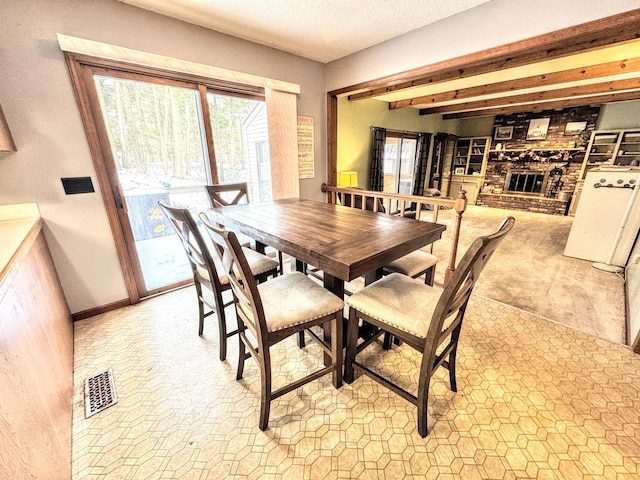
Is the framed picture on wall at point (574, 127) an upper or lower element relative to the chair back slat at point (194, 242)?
upper

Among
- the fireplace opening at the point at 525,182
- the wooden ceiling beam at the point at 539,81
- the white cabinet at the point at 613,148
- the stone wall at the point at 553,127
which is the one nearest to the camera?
the wooden ceiling beam at the point at 539,81

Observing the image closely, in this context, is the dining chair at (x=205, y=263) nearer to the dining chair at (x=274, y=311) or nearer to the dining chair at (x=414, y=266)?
the dining chair at (x=274, y=311)

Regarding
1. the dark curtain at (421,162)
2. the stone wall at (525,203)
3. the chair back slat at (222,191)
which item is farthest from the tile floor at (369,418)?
the stone wall at (525,203)

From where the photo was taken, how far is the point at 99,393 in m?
1.51

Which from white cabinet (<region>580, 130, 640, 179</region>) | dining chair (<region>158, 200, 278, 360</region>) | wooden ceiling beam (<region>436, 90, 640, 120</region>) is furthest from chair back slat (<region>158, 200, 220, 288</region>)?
white cabinet (<region>580, 130, 640, 179</region>)

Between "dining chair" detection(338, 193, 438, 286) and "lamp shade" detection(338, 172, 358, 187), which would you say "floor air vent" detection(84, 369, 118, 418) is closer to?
"dining chair" detection(338, 193, 438, 286)

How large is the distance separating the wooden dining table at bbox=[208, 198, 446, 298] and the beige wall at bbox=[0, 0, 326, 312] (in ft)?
3.48

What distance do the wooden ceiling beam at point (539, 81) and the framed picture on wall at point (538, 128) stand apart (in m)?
3.37

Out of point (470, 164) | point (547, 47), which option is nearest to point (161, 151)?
point (547, 47)

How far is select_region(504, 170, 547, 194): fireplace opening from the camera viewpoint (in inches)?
247

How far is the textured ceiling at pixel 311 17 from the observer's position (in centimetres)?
205

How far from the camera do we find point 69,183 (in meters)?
1.96

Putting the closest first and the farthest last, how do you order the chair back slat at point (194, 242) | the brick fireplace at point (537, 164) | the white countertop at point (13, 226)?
1. the white countertop at point (13, 226)
2. the chair back slat at point (194, 242)
3. the brick fireplace at point (537, 164)

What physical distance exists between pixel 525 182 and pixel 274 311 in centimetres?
785
